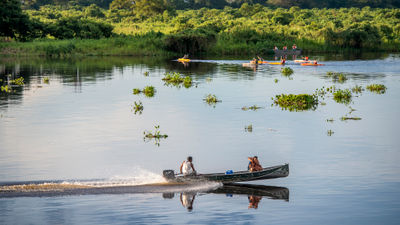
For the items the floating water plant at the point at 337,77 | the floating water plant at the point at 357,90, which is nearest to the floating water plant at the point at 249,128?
the floating water plant at the point at 357,90

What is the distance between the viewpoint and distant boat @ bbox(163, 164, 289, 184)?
83.1 feet

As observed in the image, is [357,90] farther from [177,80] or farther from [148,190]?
[148,190]

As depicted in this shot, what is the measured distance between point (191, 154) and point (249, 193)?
733 centimetres

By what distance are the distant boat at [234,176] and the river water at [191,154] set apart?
0.39 metres

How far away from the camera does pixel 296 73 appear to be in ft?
263

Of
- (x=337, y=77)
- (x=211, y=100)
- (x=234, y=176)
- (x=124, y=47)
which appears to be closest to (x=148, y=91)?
(x=211, y=100)

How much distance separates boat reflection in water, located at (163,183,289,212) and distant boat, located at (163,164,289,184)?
0.41 m

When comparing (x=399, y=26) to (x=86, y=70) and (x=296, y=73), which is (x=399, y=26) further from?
(x=86, y=70)

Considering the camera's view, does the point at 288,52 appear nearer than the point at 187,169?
No

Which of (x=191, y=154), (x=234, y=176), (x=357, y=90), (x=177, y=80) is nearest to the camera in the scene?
(x=234, y=176)

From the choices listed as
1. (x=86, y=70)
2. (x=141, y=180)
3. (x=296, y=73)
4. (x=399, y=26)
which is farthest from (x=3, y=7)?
(x=141, y=180)

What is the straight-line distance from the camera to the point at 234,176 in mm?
25344

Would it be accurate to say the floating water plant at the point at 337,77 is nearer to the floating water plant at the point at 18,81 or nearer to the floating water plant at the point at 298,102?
the floating water plant at the point at 298,102

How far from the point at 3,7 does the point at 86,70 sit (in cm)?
4099
